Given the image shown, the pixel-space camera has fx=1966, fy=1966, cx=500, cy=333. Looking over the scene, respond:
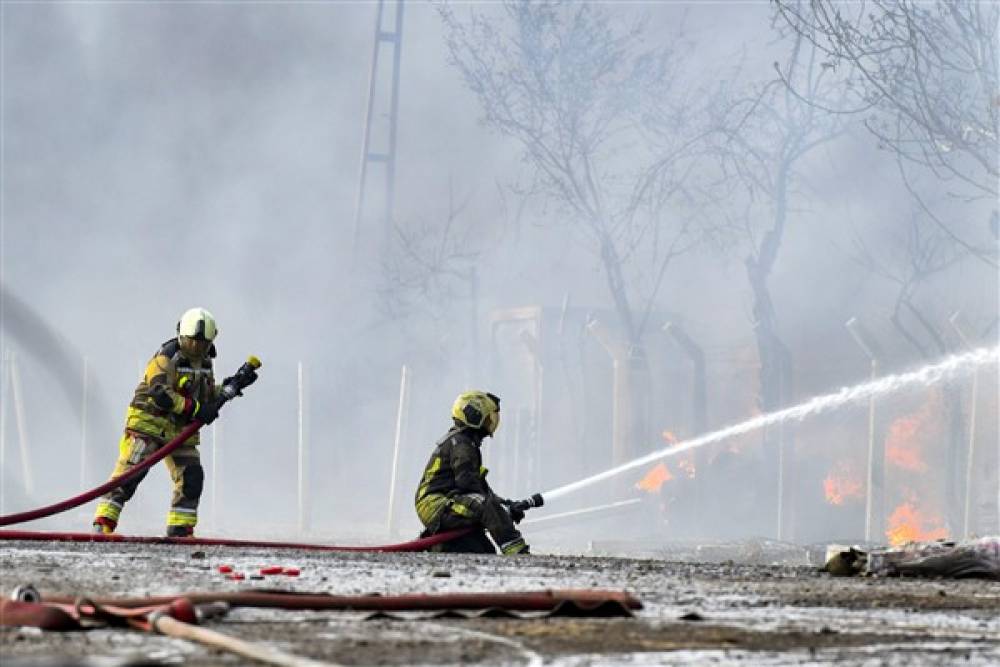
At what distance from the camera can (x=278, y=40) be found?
40094 millimetres

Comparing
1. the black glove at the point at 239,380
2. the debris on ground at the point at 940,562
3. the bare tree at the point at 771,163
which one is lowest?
the debris on ground at the point at 940,562

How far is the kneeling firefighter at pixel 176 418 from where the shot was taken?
12.1m

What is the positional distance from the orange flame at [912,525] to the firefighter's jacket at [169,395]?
8165 mm

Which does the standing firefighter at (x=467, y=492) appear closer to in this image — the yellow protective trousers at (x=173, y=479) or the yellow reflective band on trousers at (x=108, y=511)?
the yellow protective trousers at (x=173, y=479)

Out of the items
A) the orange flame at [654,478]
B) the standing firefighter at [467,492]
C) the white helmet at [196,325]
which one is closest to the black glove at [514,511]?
the standing firefighter at [467,492]

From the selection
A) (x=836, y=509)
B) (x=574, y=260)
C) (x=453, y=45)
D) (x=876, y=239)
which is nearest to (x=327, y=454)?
(x=574, y=260)

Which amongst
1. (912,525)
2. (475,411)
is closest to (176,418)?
(475,411)

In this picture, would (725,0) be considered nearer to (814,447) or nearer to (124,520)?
(814,447)

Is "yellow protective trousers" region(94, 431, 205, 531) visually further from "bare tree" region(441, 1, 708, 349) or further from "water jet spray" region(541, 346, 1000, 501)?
"bare tree" region(441, 1, 708, 349)

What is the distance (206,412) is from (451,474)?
157cm

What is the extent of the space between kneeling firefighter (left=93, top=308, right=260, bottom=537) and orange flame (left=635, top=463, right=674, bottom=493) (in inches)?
402

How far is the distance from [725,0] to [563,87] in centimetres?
451

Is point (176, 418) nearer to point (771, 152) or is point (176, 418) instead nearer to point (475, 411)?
point (475, 411)

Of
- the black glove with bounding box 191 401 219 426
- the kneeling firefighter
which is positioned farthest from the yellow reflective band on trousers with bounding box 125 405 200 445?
the black glove with bounding box 191 401 219 426
